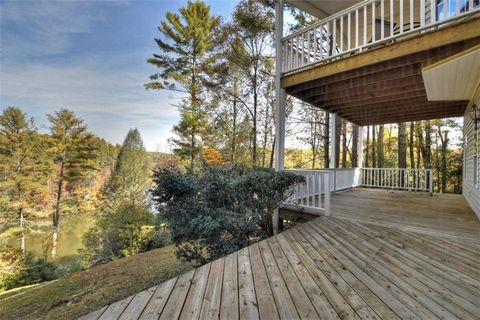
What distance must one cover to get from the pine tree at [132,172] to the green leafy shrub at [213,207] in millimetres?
11130

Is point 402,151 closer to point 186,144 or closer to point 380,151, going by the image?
point 380,151

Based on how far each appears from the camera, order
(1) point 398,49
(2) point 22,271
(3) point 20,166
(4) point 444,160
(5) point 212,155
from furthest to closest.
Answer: (3) point 20,166 < (5) point 212,155 < (4) point 444,160 < (2) point 22,271 < (1) point 398,49

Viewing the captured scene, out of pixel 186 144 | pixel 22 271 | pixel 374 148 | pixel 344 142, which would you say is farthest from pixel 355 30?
pixel 22 271

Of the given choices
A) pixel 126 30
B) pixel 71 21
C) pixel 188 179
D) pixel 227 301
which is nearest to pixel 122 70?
pixel 126 30

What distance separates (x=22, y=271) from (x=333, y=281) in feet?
42.3

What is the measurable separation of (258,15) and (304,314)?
36.6ft

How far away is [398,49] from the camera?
11.9ft

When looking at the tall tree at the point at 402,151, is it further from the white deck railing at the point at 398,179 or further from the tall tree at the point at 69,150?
the tall tree at the point at 69,150

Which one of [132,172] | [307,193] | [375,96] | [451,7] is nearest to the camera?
[451,7]

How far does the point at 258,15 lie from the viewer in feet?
32.6

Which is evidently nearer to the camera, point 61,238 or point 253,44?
point 253,44

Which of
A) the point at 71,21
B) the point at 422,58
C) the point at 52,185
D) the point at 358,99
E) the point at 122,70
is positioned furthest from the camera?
the point at 52,185

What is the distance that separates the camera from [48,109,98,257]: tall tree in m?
16.4

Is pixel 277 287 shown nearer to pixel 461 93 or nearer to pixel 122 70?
pixel 461 93
